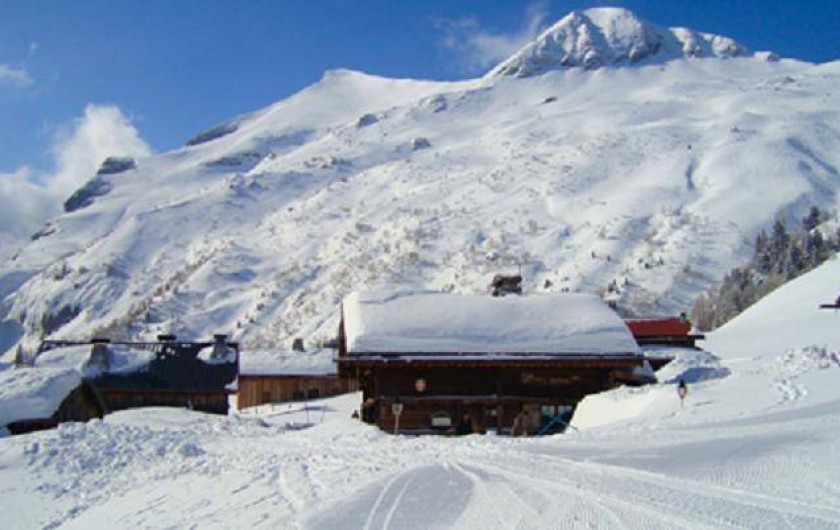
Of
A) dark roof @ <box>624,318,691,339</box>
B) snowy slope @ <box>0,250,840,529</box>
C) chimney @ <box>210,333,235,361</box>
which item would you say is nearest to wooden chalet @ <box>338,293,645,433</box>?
snowy slope @ <box>0,250,840,529</box>

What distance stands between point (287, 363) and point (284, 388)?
2.13 m

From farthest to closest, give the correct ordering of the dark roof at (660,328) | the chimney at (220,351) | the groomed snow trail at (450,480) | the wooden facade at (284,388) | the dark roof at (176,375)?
the wooden facade at (284,388) → the dark roof at (660,328) → the chimney at (220,351) → the dark roof at (176,375) → the groomed snow trail at (450,480)

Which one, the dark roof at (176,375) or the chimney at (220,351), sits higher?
the chimney at (220,351)

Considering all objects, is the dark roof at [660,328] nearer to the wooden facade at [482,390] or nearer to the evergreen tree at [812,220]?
the wooden facade at [482,390]

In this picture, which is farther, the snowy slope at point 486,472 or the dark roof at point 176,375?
the dark roof at point 176,375

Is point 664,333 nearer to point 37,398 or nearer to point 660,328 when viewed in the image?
point 660,328

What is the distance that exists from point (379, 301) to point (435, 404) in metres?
4.17

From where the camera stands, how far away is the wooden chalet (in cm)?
2753

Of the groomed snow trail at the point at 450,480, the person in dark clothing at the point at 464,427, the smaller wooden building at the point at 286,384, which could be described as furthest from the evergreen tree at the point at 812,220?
the groomed snow trail at the point at 450,480

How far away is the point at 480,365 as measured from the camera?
27.8m

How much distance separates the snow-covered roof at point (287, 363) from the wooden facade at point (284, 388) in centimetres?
36

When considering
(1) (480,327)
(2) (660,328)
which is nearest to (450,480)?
(1) (480,327)

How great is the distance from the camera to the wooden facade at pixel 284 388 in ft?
211

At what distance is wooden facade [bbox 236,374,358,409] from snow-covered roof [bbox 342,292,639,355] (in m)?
35.0
